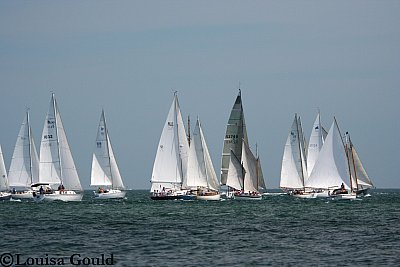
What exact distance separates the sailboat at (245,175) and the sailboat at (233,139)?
0.38 metres

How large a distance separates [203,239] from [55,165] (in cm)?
5730

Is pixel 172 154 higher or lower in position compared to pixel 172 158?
higher

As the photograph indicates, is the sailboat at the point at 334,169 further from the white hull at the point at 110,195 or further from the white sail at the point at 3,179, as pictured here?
the white sail at the point at 3,179

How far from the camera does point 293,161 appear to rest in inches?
4919

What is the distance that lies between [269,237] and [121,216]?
74.8 feet

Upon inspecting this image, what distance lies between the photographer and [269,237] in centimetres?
5181

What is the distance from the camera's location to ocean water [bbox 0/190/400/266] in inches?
1620

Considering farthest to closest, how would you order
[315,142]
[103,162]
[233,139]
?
1. [315,142]
2. [103,162]
3. [233,139]

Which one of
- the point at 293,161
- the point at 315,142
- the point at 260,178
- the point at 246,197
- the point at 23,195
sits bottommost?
the point at 246,197

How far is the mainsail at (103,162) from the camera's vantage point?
115 metres

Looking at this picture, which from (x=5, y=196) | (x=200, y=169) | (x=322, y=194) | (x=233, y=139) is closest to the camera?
(x=200, y=169)

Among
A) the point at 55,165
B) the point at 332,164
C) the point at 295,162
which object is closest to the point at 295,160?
the point at 295,162

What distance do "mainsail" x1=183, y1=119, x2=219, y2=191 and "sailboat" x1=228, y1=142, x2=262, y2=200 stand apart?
17.5 ft

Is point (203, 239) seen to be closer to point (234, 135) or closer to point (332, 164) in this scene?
point (332, 164)
